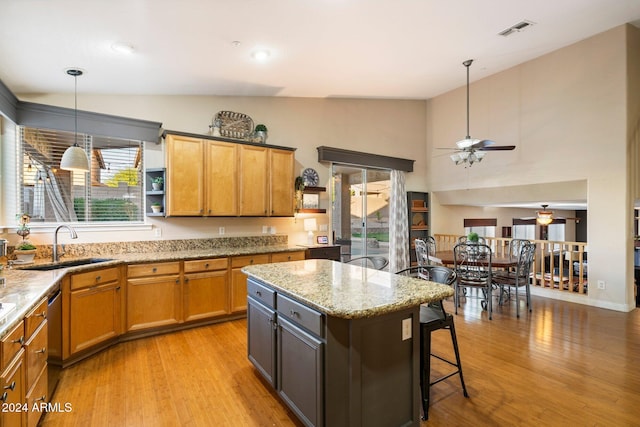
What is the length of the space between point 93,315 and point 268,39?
124 inches

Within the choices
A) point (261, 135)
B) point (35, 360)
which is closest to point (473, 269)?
point (261, 135)

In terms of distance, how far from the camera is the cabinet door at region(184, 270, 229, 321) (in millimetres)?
3768

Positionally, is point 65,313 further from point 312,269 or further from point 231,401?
point 312,269

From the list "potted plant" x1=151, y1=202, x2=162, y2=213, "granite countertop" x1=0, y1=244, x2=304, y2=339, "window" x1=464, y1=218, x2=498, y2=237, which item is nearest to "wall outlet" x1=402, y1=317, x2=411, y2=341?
"granite countertop" x1=0, y1=244, x2=304, y2=339

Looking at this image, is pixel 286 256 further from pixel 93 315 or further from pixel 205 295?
pixel 93 315

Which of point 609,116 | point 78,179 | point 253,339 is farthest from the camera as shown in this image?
point 609,116

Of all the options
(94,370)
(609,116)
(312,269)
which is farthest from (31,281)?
(609,116)

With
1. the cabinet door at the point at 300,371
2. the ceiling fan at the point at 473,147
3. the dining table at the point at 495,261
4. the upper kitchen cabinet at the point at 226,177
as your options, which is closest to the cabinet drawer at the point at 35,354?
the cabinet door at the point at 300,371

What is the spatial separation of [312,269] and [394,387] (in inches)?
46.1

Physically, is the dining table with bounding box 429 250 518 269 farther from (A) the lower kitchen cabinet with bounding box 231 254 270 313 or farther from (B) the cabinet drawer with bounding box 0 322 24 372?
(B) the cabinet drawer with bounding box 0 322 24 372

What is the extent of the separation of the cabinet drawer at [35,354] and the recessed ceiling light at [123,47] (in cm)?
235

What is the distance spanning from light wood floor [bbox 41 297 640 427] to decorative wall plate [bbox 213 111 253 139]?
2641 millimetres

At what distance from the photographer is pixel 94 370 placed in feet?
9.28

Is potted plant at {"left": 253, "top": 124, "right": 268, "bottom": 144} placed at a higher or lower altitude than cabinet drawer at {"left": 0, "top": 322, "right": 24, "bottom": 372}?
higher
